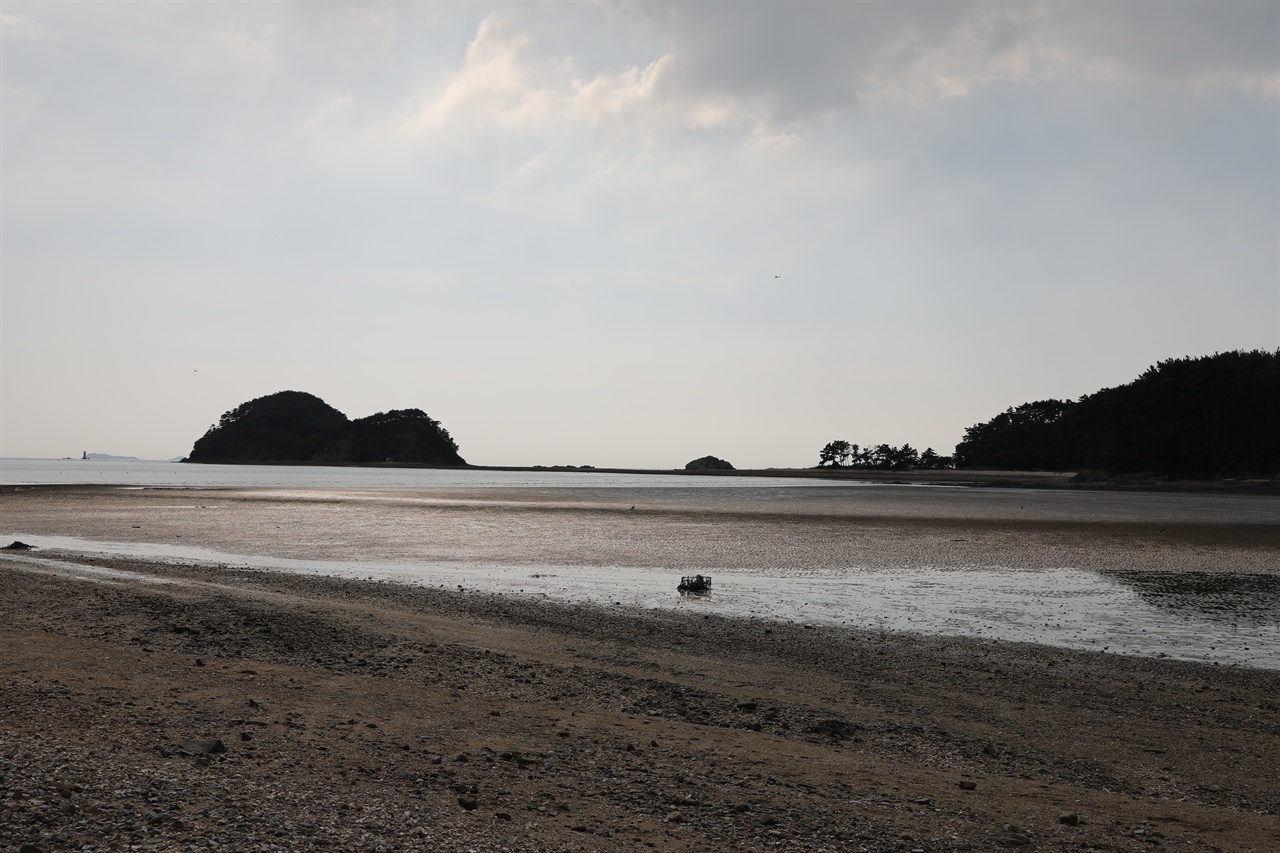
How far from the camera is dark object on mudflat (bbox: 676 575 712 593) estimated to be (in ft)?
62.0

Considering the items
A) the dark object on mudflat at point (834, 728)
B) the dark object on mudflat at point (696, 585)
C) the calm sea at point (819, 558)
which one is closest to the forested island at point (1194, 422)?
the calm sea at point (819, 558)

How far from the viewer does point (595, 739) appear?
26.1 ft

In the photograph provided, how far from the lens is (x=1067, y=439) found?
149 meters

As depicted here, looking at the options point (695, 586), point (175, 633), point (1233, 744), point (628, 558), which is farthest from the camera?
point (628, 558)

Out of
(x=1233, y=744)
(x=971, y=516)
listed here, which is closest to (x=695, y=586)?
(x=1233, y=744)

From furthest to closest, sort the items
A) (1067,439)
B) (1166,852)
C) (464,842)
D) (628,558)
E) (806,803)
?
(1067,439), (628,558), (806,803), (1166,852), (464,842)

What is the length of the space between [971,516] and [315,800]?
150 ft

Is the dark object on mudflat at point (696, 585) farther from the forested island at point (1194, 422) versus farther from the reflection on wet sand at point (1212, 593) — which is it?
the forested island at point (1194, 422)

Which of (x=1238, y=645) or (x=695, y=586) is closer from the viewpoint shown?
(x=1238, y=645)

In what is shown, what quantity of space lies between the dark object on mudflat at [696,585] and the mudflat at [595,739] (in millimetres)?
4843

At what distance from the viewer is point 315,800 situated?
600 cm

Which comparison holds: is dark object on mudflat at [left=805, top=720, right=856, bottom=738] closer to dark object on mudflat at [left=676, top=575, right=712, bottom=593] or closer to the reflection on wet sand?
dark object on mudflat at [left=676, top=575, right=712, bottom=593]

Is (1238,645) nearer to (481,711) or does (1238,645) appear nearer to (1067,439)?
(481,711)

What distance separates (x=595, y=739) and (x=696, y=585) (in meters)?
11.2
